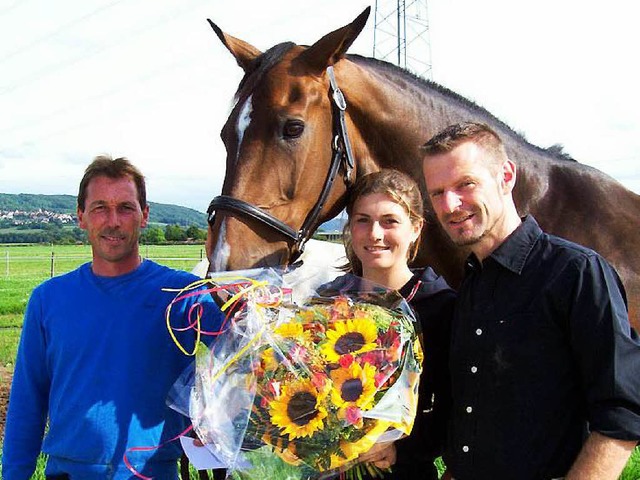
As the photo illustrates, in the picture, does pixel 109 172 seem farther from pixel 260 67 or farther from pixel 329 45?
pixel 329 45

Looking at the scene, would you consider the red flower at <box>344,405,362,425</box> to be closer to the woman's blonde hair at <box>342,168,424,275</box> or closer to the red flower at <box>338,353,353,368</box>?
the red flower at <box>338,353,353,368</box>

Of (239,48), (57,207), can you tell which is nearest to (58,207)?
(57,207)

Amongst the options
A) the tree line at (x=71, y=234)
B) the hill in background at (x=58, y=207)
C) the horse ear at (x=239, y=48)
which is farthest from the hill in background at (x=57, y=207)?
the horse ear at (x=239, y=48)

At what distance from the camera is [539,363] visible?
1801 millimetres

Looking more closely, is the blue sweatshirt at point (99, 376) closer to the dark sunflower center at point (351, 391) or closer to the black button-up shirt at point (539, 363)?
the dark sunflower center at point (351, 391)

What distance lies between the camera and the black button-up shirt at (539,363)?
1.67m

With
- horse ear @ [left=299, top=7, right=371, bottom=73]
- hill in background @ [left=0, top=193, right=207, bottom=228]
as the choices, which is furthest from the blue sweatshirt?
hill in background @ [left=0, top=193, right=207, bottom=228]

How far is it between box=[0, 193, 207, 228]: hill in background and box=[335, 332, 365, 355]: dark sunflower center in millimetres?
154242

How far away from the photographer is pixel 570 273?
1777 mm

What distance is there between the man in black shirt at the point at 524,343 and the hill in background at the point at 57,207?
15421 centimetres

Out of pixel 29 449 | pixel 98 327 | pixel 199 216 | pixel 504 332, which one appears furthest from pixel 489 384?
pixel 199 216

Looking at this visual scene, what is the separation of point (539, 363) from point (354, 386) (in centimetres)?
54

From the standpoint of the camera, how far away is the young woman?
2.16 meters

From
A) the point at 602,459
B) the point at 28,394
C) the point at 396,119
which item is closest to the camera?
the point at 602,459
